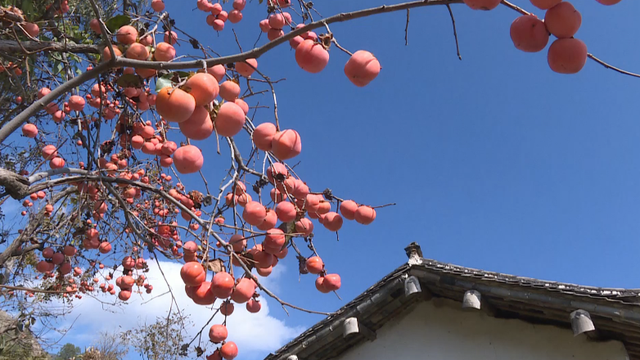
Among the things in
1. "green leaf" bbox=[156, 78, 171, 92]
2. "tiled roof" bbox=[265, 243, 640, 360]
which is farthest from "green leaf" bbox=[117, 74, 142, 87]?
"tiled roof" bbox=[265, 243, 640, 360]

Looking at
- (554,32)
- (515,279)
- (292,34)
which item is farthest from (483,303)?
(292,34)

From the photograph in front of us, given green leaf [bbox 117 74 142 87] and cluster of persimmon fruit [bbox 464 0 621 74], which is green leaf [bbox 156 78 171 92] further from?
cluster of persimmon fruit [bbox 464 0 621 74]

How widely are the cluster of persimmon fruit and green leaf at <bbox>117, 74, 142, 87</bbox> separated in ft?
4.60

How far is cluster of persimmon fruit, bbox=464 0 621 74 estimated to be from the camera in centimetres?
109

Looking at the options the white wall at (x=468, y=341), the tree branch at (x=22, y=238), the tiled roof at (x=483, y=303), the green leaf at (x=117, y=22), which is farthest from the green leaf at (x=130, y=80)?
the white wall at (x=468, y=341)

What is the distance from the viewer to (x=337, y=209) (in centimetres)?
224

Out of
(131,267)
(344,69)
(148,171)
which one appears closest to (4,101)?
(148,171)

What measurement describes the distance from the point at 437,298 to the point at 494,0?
3.48m

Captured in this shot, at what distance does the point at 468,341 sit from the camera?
3.75 meters

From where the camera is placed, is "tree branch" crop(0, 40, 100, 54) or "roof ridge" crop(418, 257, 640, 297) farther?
"roof ridge" crop(418, 257, 640, 297)

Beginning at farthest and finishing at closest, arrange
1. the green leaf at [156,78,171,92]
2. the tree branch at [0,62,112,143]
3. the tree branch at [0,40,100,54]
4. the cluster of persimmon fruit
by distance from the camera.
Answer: the tree branch at [0,40,100,54], the tree branch at [0,62,112,143], the green leaf at [156,78,171,92], the cluster of persimmon fruit

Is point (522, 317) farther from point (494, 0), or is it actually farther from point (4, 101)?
point (4, 101)

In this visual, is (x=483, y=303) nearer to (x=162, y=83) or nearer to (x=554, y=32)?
(x=554, y=32)

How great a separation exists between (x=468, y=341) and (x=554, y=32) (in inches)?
128
